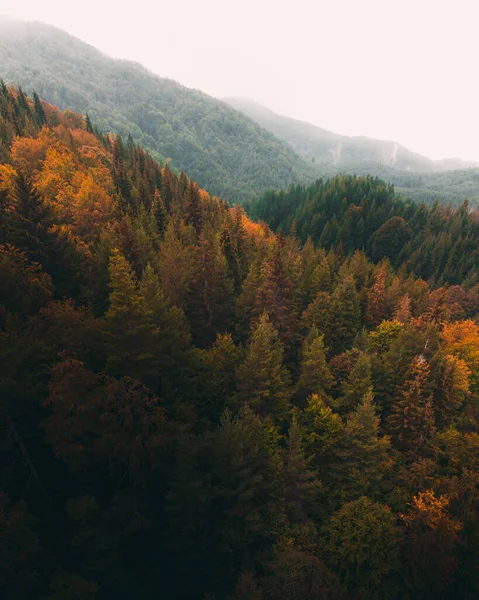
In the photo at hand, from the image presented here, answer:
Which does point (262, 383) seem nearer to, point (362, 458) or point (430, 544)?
point (362, 458)

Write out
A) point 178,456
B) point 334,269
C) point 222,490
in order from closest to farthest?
point 178,456 < point 222,490 < point 334,269

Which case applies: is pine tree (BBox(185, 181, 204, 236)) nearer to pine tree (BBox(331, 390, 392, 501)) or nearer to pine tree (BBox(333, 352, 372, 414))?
pine tree (BBox(333, 352, 372, 414))

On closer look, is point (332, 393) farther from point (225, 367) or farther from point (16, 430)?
point (16, 430)

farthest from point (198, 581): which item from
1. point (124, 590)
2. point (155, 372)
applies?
point (155, 372)

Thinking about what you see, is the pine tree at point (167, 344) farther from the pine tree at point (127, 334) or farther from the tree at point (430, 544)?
the tree at point (430, 544)

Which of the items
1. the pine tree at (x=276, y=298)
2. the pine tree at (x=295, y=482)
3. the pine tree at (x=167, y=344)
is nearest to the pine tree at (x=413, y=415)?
the pine tree at (x=295, y=482)

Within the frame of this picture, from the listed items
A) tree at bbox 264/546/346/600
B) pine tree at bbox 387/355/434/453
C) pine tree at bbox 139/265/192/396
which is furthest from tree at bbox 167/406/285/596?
pine tree at bbox 387/355/434/453
